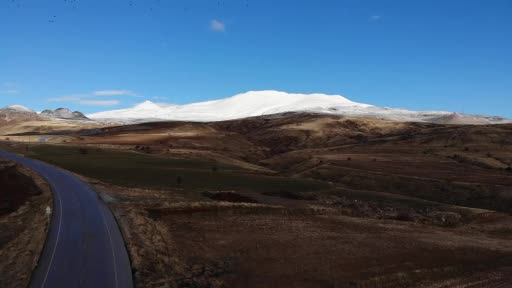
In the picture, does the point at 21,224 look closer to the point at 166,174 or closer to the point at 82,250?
the point at 82,250

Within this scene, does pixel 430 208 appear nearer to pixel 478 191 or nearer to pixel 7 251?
pixel 478 191

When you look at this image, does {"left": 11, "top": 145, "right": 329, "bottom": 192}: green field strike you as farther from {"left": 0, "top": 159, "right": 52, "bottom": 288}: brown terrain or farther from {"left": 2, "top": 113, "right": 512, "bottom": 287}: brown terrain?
{"left": 0, "top": 159, "right": 52, "bottom": 288}: brown terrain

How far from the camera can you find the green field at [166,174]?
5975cm

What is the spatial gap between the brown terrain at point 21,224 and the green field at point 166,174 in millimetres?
9792

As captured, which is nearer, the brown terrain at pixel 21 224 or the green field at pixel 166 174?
the brown terrain at pixel 21 224

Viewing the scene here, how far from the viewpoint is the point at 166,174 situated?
6612 centimetres

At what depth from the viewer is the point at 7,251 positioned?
83.8 feet

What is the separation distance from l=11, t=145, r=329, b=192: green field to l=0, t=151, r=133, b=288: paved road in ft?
58.7

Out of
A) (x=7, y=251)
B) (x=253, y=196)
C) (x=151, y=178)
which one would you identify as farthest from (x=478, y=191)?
(x=7, y=251)

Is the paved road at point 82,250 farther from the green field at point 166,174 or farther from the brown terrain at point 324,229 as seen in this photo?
the green field at point 166,174

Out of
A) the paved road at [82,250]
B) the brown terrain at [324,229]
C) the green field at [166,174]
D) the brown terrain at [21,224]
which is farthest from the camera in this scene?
the green field at [166,174]

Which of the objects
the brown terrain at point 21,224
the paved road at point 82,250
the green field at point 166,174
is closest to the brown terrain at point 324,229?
the green field at point 166,174

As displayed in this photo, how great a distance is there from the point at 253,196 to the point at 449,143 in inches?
3418

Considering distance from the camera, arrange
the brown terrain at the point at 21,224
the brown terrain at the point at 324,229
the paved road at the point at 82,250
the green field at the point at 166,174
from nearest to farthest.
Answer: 1. the paved road at the point at 82,250
2. the brown terrain at the point at 21,224
3. the brown terrain at the point at 324,229
4. the green field at the point at 166,174
